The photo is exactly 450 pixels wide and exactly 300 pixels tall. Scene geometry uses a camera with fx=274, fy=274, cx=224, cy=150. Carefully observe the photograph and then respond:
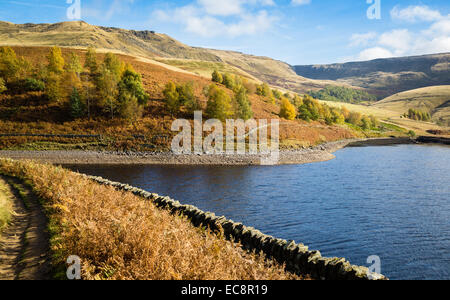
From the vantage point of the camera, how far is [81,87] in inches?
2719

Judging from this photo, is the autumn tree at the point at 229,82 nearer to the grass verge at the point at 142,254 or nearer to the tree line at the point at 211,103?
the tree line at the point at 211,103

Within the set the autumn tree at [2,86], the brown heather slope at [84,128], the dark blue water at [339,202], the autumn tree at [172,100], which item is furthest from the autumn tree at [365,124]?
the autumn tree at [2,86]

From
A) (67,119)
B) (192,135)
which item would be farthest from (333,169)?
(67,119)

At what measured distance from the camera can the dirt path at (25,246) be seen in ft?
27.2

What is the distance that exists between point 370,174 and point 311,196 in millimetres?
18819

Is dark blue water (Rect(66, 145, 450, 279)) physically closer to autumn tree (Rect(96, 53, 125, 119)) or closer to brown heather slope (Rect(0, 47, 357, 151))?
brown heather slope (Rect(0, 47, 357, 151))

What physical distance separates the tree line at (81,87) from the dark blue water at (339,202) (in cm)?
2392

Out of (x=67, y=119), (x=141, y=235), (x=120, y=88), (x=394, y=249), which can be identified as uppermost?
(x=120, y=88)

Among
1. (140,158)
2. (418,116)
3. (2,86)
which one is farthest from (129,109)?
(418,116)

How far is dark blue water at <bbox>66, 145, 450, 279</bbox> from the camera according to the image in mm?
18750

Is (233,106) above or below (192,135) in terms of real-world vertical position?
above

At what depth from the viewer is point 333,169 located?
49.8 meters

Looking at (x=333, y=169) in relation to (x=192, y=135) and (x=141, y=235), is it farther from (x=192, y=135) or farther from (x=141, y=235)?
(x=141, y=235)

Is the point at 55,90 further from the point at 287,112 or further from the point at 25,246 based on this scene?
the point at 25,246
